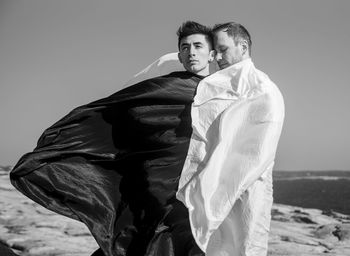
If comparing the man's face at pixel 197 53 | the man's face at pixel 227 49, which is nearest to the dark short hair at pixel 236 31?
the man's face at pixel 227 49

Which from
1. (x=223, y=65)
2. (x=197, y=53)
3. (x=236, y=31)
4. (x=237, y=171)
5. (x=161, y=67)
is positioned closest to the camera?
(x=237, y=171)

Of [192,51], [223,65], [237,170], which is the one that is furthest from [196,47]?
[237,170]

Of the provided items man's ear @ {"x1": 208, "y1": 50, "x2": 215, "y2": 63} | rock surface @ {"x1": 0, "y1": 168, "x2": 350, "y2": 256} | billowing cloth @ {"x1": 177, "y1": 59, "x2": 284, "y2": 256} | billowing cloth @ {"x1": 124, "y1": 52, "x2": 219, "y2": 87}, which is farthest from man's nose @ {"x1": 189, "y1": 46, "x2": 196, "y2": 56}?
rock surface @ {"x1": 0, "y1": 168, "x2": 350, "y2": 256}

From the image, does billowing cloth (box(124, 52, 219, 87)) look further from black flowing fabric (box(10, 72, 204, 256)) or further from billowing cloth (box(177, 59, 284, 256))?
billowing cloth (box(177, 59, 284, 256))

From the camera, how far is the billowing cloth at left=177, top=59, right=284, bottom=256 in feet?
10.6

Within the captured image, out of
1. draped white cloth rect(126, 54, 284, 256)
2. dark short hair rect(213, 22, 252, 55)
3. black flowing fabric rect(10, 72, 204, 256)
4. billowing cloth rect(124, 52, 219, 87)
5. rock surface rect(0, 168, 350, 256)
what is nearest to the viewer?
draped white cloth rect(126, 54, 284, 256)

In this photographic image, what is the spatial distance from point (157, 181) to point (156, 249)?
1.72 ft

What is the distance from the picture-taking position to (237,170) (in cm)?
324

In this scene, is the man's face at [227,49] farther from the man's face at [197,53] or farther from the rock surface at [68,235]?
the rock surface at [68,235]

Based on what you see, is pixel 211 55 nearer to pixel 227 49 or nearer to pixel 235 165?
pixel 227 49

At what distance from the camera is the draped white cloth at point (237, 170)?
10.6 ft

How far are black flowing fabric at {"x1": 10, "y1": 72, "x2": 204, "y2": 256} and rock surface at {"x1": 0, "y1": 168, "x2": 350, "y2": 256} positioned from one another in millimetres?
2050

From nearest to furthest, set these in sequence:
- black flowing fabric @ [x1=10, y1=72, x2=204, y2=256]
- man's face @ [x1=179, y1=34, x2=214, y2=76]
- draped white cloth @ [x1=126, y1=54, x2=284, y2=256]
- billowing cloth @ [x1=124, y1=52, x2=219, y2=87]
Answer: draped white cloth @ [x1=126, y1=54, x2=284, y2=256] < black flowing fabric @ [x1=10, y1=72, x2=204, y2=256] < man's face @ [x1=179, y1=34, x2=214, y2=76] < billowing cloth @ [x1=124, y1=52, x2=219, y2=87]

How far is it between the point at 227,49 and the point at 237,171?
→ 972 millimetres
